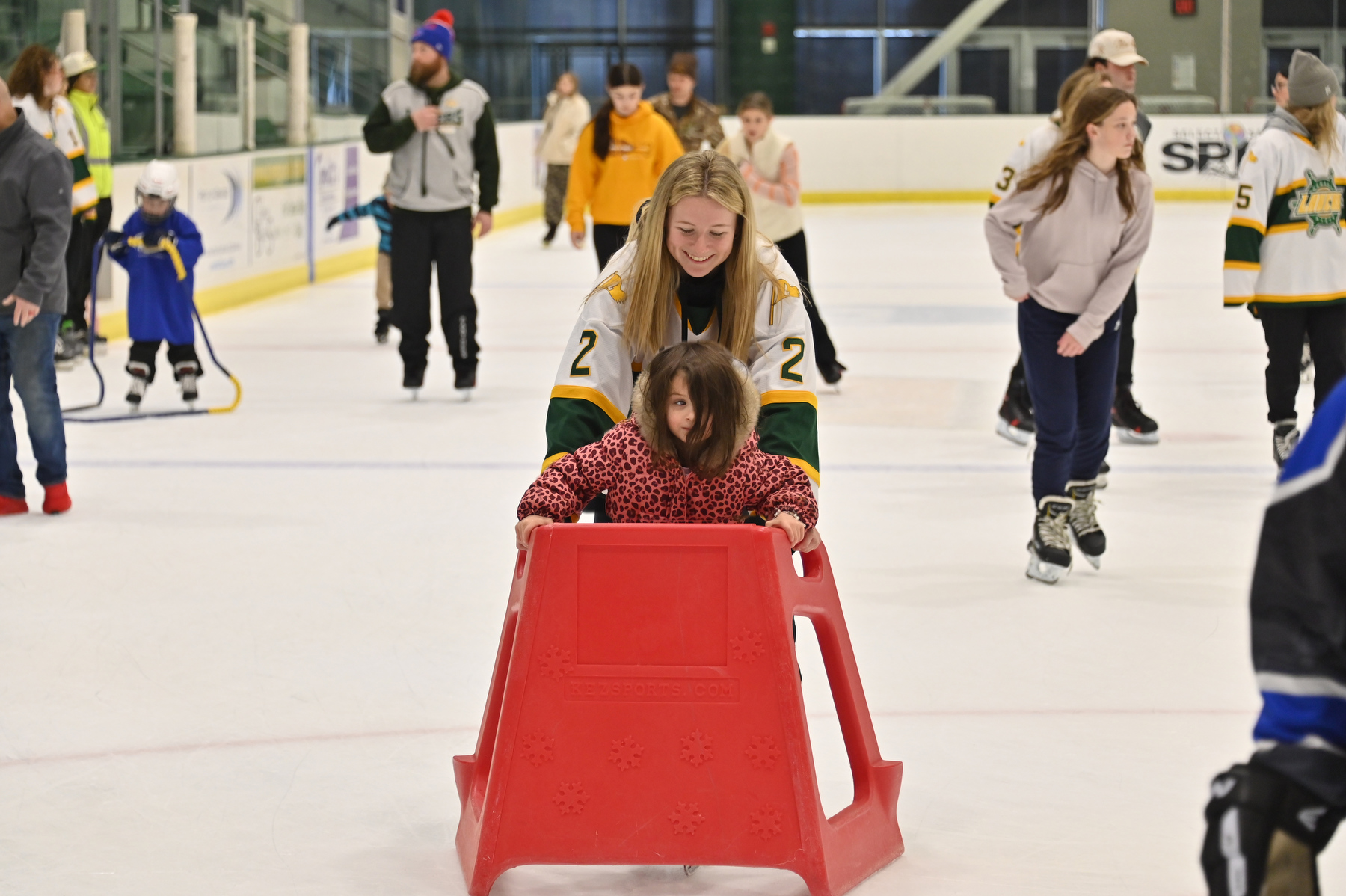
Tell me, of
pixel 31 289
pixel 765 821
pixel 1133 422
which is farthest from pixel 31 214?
pixel 1133 422

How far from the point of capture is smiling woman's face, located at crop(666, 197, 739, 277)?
8.11 feet

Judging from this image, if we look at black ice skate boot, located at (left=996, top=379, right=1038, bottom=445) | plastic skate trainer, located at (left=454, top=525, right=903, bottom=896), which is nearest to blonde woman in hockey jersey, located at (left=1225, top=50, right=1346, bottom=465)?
black ice skate boot, located at (left=996, top=379, right=1038, bottom=445)

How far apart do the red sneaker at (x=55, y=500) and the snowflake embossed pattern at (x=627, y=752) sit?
10.6ft

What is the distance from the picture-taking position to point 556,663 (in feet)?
7.18

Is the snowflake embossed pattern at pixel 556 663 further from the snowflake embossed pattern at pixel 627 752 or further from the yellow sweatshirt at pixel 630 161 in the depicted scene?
the yellow sweatshirt at pixel 630 161

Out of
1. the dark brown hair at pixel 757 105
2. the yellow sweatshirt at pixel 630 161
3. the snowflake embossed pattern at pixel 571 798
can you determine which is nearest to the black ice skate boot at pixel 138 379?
the yellow sweatshirt at pixel 630 161

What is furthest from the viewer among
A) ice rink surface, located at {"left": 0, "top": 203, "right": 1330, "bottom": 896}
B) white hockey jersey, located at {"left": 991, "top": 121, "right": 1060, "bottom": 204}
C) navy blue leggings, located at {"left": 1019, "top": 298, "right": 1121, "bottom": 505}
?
white hockey jersey, located at {"left": 991, "top": 121, "right": 1060, "bottom": 204}

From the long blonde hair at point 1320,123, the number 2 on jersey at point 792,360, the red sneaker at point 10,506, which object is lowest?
the red sneaker at point 10,506

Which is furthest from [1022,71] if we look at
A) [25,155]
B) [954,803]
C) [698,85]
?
[954,803]

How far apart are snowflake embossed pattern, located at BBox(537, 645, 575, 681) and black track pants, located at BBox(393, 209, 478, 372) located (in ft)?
16.2

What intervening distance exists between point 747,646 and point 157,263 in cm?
495

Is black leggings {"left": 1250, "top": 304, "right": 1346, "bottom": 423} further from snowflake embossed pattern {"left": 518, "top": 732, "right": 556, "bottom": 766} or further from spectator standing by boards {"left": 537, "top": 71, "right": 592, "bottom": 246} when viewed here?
spectator standing by boards {"left": 537, "top": 71, "right": 592, "bottom": 246}

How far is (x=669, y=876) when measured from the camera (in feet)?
8.02

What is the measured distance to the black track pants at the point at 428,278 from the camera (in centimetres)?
700
